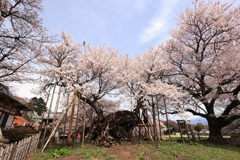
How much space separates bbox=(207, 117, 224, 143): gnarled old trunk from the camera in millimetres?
13000

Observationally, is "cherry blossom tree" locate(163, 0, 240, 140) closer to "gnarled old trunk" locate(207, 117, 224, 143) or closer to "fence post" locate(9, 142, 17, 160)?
"gnarled old trunk" locate(207, 117, 224, 143)

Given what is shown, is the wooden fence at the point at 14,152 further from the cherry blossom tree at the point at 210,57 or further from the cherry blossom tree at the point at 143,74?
the cherry blossom tree at the point at 210,57

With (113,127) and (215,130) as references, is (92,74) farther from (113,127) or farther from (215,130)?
(215,130)

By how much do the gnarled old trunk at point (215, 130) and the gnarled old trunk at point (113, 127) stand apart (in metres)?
8.21

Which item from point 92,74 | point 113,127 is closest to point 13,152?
point 113,127

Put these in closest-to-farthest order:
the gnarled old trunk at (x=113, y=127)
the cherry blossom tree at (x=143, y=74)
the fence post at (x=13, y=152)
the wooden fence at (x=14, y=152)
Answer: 1. the wooden fence at (x=14, y=152)
2. the fence post at (x=13, y=152)
3. the gnarled old trunk at (x=113, y=127)
4. the cherry blossom tree at (x=143, y=74)

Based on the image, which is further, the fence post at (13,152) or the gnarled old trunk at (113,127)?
the gnarled old trunk at (113,127)

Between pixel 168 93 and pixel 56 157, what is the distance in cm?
939

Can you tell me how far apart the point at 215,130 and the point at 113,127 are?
10.8m

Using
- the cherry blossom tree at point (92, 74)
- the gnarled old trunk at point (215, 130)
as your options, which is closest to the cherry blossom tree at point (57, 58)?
the cherry blossom tree at point (92, 74)

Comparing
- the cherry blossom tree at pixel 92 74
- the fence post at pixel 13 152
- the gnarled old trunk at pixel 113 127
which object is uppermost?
the cherry blossom tree at pixel 92 74

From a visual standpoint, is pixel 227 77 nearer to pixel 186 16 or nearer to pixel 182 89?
pixel 182 89

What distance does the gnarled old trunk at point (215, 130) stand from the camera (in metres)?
13.0

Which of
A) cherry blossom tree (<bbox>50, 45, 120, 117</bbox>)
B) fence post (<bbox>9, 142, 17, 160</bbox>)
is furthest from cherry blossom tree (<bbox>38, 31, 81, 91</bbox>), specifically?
fence post (<bbox>9, 142, 17, 160</bbox>)
